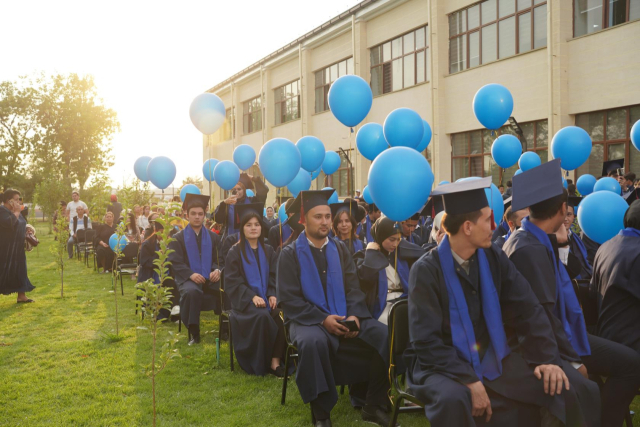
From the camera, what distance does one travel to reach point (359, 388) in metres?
4.56

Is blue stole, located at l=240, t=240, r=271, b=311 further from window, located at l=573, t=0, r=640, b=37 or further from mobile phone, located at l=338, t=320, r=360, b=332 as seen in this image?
window, located at l=573, t=0, r=640, b=37

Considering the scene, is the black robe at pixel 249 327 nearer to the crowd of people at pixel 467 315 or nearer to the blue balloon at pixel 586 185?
the crowd of people at pixel 467 315

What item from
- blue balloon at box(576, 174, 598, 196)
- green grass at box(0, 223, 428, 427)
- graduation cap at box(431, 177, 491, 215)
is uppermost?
blue balloon at box(576, 174, 598, 196)

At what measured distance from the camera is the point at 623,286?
11.7 feet

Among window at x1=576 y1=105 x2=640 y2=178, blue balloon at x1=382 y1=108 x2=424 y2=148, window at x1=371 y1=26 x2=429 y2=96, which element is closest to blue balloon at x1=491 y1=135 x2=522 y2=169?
blue balloon at x1=382 y1=108 x2=424 y2=148

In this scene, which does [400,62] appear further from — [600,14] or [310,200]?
[310,200]

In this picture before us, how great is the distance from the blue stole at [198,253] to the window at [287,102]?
20697mm

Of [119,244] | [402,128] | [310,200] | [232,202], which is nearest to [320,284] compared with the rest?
[310,200]

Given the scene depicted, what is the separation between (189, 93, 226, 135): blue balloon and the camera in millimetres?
7305

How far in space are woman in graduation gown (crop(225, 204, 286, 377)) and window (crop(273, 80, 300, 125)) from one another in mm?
21921

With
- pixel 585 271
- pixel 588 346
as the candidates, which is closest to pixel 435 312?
pixel 588 346

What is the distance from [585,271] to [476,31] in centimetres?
1350

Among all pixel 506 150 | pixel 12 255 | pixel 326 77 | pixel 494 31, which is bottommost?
pixel 12 255

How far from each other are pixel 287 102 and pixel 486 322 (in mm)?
26467
